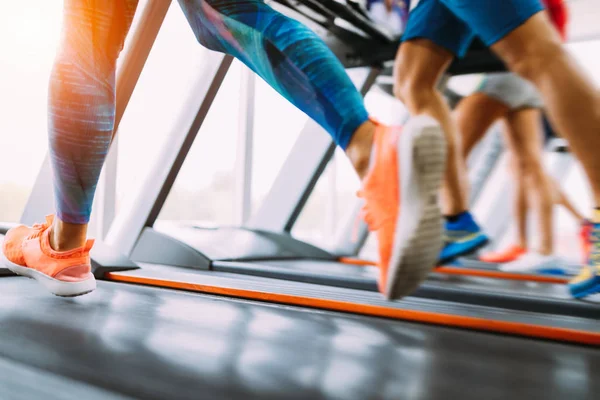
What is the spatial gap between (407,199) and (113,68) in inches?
23.8

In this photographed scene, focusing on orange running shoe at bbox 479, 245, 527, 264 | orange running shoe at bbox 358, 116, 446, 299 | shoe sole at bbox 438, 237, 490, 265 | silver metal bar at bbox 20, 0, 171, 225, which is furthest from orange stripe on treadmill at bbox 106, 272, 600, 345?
orange running shoe at bbox 479, 245, 527, 264

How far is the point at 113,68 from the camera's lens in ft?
3.13

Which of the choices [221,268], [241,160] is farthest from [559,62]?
[241,160]

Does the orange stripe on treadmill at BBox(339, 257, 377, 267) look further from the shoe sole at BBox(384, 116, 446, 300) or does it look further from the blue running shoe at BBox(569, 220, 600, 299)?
the shoe sole at BBox(384, 116, 446, 300)

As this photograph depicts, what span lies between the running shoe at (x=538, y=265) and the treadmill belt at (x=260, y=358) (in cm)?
187

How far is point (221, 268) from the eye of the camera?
1999 mm

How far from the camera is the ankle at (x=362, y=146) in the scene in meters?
0.85

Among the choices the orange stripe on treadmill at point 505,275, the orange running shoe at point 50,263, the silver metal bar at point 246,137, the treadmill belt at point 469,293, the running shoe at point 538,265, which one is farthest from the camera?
the silver metal bar at point 246,137

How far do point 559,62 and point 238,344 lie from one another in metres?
0.86

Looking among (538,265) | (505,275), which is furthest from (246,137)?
(538,265)

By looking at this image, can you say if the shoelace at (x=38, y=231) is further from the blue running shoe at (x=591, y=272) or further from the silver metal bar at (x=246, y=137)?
the silver metal bar at (x=246, y=137)

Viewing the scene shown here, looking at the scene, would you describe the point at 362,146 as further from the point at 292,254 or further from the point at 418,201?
the point at 292,254

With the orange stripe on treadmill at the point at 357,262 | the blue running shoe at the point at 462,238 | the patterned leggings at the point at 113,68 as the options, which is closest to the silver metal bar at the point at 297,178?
the orange stripe on treadmill at the point at 357,262

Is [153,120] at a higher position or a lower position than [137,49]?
lower
